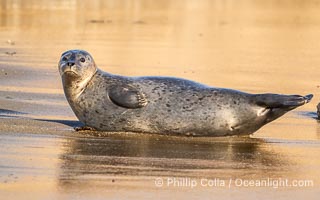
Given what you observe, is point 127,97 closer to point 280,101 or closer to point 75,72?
point 75,72

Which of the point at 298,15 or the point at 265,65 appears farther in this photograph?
the point at 298,15

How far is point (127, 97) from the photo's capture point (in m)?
8.95

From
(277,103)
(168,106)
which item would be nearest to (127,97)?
(168,106)

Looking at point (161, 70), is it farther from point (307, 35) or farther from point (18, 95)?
point (307, 35)

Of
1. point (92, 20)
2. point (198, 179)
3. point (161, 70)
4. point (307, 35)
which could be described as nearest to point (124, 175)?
point (198, 179)

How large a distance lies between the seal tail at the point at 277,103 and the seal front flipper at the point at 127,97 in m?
0.93

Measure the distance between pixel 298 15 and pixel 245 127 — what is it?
20.5m

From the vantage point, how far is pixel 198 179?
6.86 m

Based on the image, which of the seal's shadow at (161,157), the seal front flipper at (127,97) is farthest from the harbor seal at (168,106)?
the seal's shadow at (161,157)

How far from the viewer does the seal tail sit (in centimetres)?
891

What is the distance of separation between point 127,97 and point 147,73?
15.4 feet

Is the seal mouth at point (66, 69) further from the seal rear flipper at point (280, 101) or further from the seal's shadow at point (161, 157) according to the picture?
the seal rear flipper at point (280, 101)

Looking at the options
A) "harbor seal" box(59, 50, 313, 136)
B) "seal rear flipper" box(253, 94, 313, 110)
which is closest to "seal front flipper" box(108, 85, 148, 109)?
"harbor seal" box(59, 50, 313, 136)

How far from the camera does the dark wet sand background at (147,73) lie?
6691 mm
